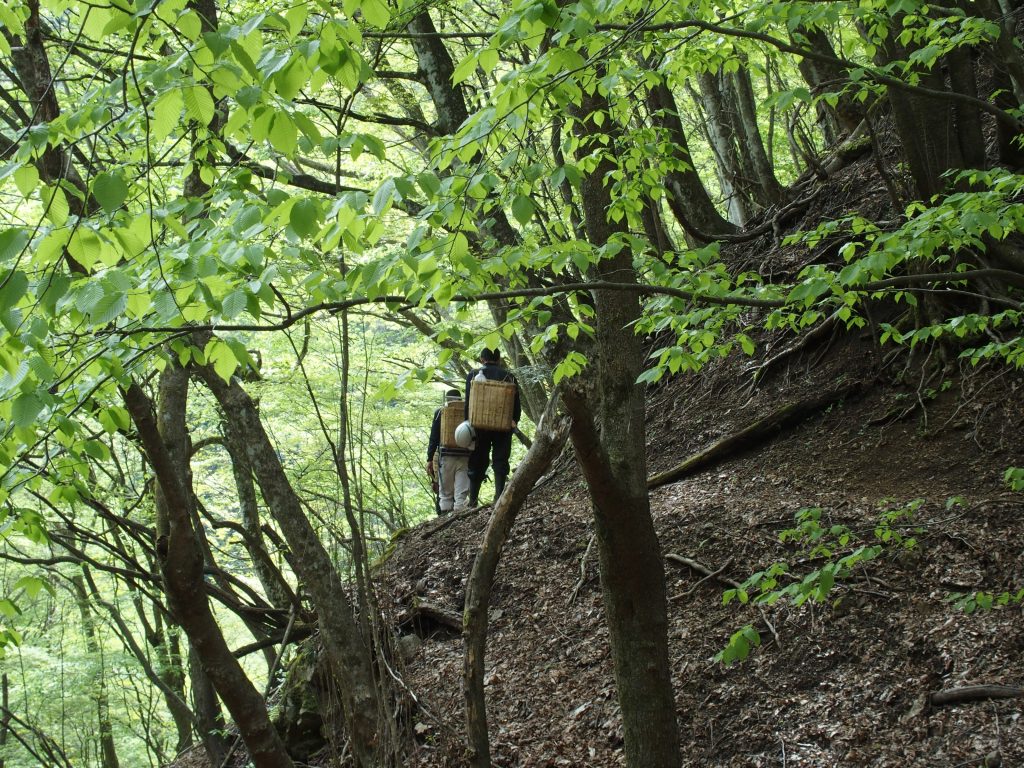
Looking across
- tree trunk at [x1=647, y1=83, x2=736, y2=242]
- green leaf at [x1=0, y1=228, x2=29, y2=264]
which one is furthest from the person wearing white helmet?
green leaf at [x1=0, y1=228, x2=29, y2=264]

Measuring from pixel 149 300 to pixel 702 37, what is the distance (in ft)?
14.7

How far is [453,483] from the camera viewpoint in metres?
8.99

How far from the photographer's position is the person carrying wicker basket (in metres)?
7.97

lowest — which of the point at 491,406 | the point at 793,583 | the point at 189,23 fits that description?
the point at 793,583

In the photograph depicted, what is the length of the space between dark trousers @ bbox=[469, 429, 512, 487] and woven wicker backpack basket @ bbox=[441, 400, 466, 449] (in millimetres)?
279

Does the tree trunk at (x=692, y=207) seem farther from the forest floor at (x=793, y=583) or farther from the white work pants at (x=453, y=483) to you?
the white work pants at (x=453, y=483)

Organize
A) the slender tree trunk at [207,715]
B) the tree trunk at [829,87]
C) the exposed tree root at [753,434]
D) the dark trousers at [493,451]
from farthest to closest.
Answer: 1. the dark trousers at [493,451]
2. the tree trunk at [829,87]
3. the exposed tree root at [753,434]
4. the slender tree trunk at [207,715]

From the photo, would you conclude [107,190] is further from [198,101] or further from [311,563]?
[311,563]

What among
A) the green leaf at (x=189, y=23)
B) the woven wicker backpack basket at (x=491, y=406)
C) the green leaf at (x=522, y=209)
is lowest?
the woven wicker backpack basket at (x=491, y=406)

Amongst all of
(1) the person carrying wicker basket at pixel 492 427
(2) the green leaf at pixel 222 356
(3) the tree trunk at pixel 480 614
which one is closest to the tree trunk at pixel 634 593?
(3) the tree trunk at pixel 480 614

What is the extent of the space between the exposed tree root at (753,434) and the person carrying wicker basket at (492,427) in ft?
5.29

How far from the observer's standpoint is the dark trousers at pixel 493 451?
8.27m

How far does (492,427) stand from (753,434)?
2549 mm

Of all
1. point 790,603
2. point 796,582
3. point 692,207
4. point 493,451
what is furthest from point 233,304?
point 692,207
